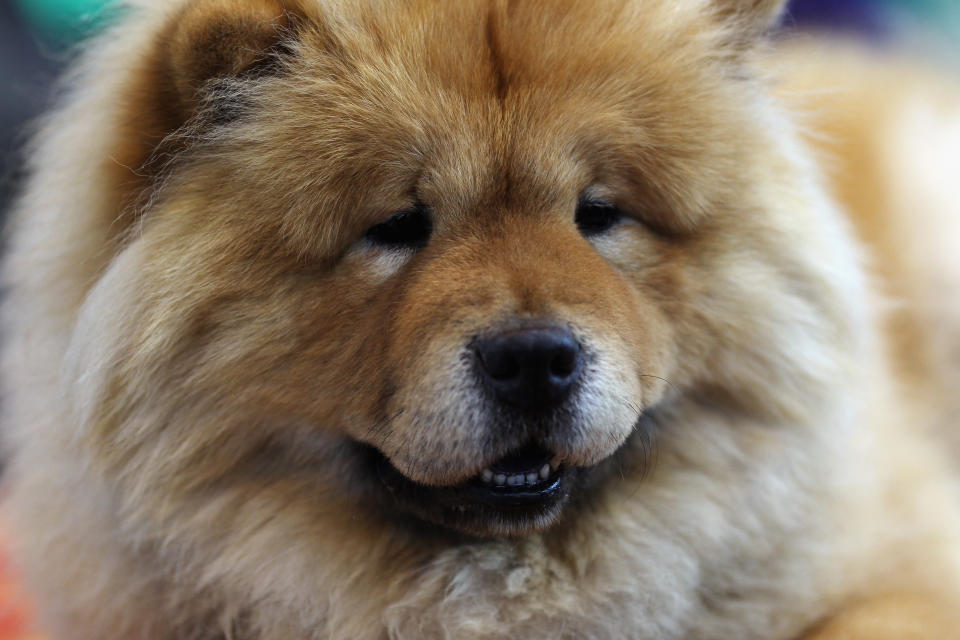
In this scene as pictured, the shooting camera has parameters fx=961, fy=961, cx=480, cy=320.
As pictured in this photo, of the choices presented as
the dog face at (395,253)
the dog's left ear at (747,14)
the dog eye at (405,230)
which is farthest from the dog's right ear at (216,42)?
the dog's left ear at (747,14)

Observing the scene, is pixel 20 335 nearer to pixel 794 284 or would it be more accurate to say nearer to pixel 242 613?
pixel 242 613

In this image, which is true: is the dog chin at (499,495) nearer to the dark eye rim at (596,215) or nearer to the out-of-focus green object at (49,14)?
the dark eye rim at (596,215)

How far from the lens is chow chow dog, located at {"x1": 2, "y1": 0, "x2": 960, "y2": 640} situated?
1.54m

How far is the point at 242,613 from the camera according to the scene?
1.74 m

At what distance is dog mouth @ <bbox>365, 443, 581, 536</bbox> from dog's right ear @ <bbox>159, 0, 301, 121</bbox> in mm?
722

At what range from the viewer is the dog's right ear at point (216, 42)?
5.04 ft

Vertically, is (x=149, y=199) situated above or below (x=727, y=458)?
above

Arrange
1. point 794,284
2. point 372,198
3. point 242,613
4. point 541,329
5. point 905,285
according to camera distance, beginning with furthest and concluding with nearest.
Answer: point 905,285 < point 794,284 < point 242,613 < point 372,198 < point 541,329

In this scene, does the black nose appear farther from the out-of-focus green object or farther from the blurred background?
the out-of-focus green object

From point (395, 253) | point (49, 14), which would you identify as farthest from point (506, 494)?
point (49, 14)

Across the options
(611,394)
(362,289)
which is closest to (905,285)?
(611,394)

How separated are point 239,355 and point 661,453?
0.78m

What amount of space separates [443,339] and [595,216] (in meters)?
0.42

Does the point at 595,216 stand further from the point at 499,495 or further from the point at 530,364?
the point at 499,495
